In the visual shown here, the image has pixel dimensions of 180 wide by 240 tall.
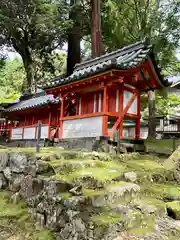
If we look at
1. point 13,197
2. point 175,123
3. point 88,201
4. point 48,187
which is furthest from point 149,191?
point 175,123

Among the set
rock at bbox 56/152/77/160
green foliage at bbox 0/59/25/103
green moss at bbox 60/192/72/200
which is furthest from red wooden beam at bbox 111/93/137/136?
green foliage at bbox 0/59/25/103

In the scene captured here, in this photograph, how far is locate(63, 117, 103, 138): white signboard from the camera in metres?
9.85

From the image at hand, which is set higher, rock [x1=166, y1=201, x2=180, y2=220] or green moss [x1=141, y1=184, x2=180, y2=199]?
green moss [x1=141, y1=184, x2=180, y2=199]

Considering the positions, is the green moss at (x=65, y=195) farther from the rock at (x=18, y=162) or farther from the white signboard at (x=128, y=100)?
the white signboard at (x=128, y=100)

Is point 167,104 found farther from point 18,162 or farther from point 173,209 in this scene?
point 173,209

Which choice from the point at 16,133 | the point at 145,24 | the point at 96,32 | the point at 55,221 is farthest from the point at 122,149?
the point at 145,24

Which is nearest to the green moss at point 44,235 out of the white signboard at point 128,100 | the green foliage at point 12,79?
the white signboard at point 128,100

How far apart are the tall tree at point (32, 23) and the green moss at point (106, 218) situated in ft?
48.4

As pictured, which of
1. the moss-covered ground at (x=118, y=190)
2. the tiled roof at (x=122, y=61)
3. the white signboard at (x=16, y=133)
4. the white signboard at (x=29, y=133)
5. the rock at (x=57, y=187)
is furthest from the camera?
the white signboard at (x=16, y=133)

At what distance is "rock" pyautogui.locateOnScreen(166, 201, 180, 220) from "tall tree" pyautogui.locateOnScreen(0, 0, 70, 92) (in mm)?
14695

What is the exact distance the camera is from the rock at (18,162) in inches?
293

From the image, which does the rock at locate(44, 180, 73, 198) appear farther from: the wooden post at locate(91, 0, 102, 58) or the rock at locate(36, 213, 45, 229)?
the wooden post at locate(91, 0, 102, 58)

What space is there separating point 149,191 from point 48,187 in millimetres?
2273

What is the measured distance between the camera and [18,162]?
7.68 metres
